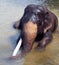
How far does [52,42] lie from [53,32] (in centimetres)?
29

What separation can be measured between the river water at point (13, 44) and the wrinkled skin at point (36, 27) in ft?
0.30

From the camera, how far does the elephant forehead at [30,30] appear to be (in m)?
3.33

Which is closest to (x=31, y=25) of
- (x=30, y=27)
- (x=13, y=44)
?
(x=30, y=27)

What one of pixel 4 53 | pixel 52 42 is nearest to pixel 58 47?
pixel 52 42

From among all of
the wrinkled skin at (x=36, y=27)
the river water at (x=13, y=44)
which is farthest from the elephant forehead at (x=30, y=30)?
the river water at (x=13, y=44)

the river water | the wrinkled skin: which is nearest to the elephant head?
the wrinkled skin

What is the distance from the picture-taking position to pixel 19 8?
4766 mm

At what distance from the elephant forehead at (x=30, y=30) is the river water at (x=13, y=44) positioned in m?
0.20

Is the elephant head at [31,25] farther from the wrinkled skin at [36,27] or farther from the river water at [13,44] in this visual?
the river water at [13,44]

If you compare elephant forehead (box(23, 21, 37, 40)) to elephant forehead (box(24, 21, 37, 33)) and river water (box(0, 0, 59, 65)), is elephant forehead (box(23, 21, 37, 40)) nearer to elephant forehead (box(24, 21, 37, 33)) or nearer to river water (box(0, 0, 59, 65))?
elephant forehead (box(24, 21, 37, 33))

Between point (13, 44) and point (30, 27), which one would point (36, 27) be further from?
point (13, 44)

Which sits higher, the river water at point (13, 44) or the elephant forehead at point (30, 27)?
the elephant forehead at point (30, 27)

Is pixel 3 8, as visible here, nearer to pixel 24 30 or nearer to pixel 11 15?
pixel 11 15

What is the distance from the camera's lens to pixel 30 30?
3342 millimetres
